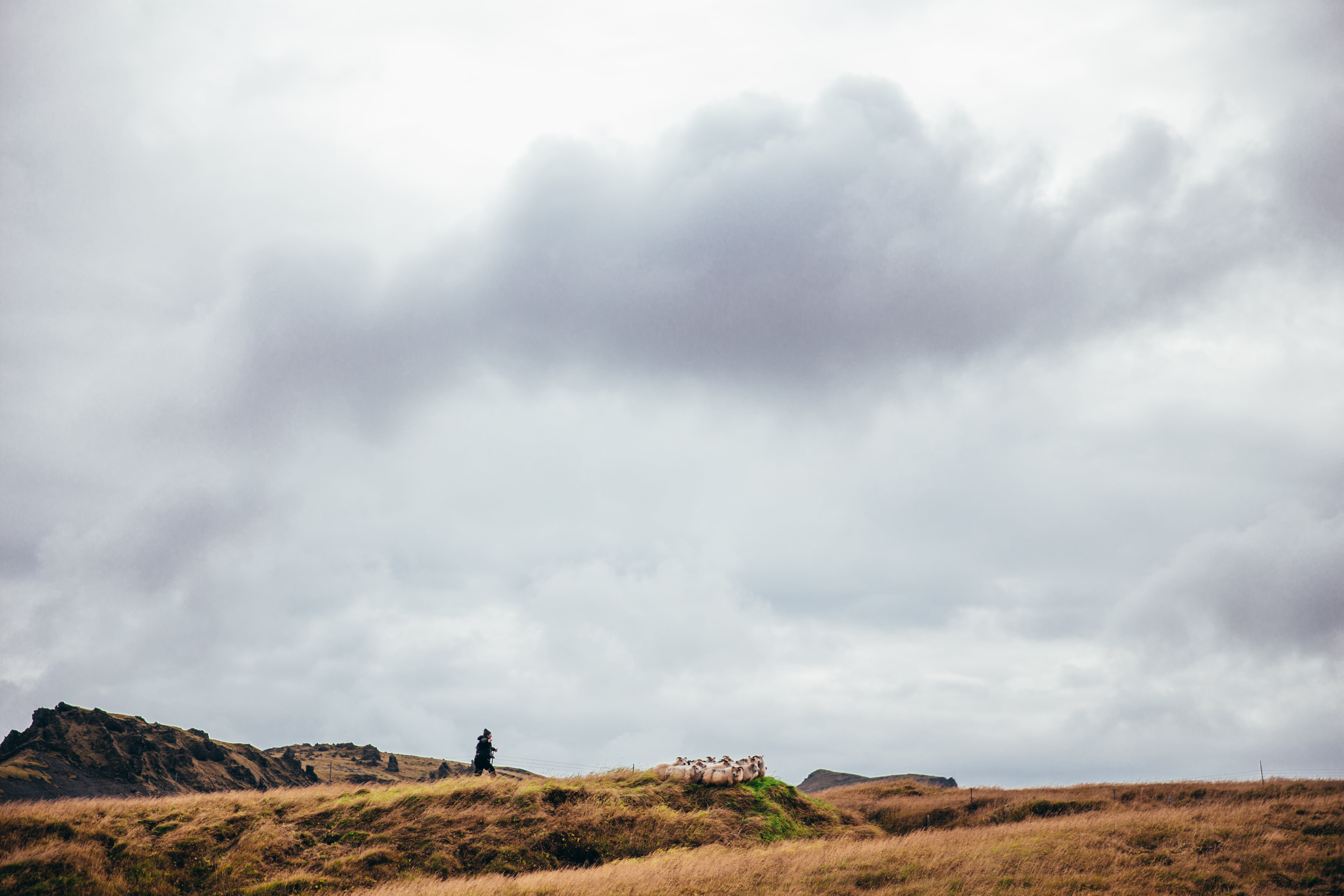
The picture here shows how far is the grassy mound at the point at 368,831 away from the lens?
2669cm

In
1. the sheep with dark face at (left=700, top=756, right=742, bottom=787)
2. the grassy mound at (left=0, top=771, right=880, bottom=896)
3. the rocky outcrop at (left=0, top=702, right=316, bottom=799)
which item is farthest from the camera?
the rocky outcrop at (left=0, top=702, right=316, bottom=799)

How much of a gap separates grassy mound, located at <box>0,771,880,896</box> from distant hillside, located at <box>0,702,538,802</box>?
23036 millimetres

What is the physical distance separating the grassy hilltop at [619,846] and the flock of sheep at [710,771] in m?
0.44

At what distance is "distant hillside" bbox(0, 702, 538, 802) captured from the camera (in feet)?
182

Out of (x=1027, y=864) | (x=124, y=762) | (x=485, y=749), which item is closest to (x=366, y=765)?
(x=124, y=762)

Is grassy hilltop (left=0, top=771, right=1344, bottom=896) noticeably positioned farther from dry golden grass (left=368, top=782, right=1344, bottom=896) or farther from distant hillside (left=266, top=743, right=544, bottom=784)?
distant hillside (left=266, top=743, right=544, bottom=784)

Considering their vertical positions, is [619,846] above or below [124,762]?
above

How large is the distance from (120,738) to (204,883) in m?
46.1

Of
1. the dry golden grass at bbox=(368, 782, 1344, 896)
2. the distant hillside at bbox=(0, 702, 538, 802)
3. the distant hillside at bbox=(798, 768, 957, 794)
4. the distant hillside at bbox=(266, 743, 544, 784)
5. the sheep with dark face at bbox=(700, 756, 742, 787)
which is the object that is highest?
the sheep with dark face at bbox=(700, 756, 742, 787)

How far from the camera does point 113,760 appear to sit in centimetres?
6069

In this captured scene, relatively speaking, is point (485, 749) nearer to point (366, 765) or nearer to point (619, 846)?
point (619, 846)

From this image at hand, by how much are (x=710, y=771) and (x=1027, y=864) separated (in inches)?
531

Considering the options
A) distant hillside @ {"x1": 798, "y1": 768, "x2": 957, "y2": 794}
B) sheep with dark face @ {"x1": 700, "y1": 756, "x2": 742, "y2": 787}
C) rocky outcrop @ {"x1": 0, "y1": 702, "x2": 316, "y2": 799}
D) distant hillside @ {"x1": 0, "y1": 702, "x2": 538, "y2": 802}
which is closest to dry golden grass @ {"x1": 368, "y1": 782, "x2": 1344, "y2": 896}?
sheep with dark face @ {"x1": 700, "y1": 756, "x2": 742, "y2": 787}

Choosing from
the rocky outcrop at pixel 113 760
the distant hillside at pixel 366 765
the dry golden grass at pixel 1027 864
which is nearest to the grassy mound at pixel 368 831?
the dry golden grass at pixel 1027 864
